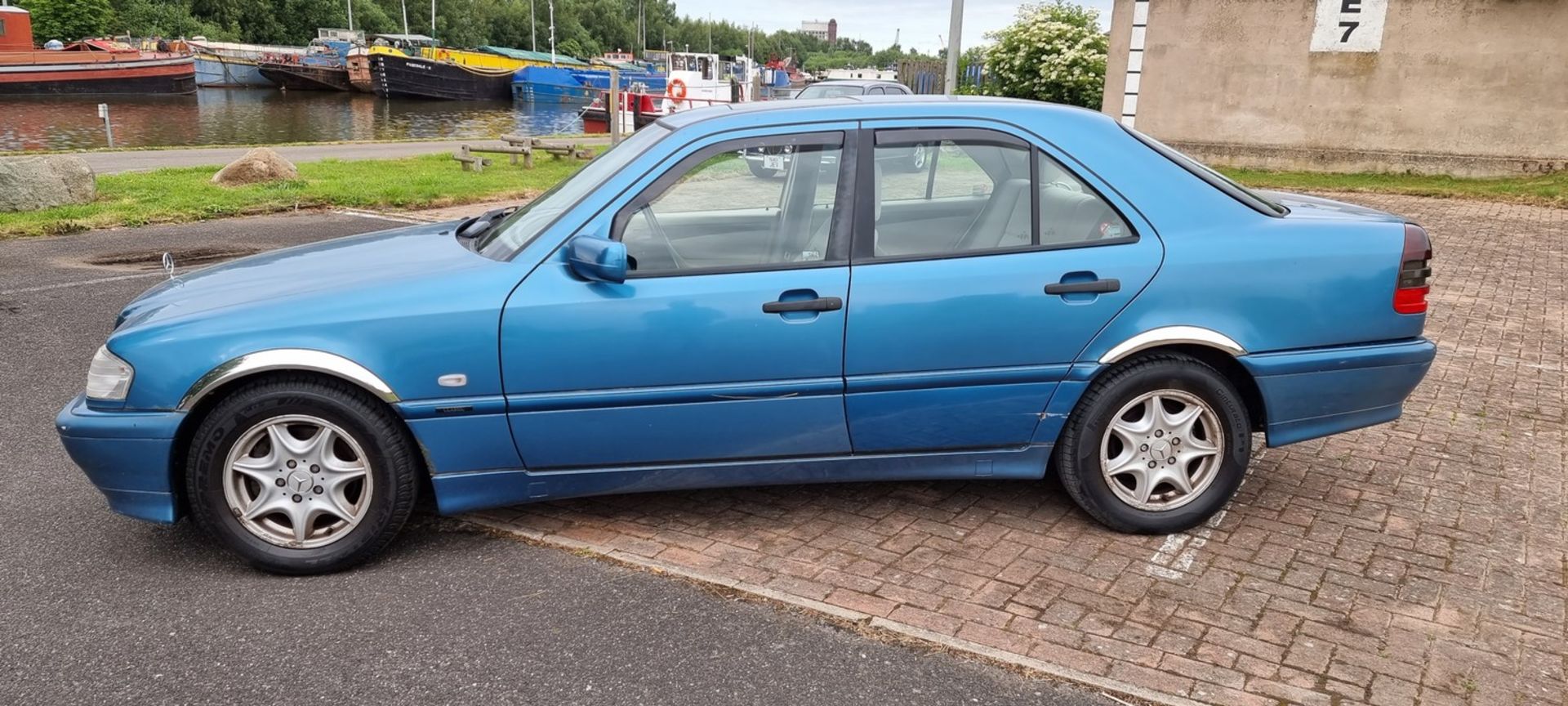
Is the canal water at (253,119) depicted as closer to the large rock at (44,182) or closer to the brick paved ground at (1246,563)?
the large rock at (44,182)

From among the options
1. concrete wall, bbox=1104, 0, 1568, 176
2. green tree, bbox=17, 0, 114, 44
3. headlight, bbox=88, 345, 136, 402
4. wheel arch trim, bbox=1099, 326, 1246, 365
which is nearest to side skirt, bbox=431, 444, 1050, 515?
wheel arch trim, bbox=1099, 326, 1246, 365

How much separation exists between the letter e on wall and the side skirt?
16553 mm

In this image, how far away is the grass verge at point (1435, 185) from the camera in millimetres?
14978

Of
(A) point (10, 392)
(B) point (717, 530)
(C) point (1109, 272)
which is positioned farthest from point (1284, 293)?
(A) point (10, 392)

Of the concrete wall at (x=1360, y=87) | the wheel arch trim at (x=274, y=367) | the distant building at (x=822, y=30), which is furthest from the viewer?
the distant building at (x=822, y=30)

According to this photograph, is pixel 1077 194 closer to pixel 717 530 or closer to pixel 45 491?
pixel 717 530

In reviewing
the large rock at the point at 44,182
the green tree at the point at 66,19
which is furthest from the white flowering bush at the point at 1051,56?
the green tree at the point at 66,19

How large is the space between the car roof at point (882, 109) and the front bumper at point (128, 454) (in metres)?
A: 2.09

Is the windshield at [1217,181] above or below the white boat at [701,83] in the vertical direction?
below

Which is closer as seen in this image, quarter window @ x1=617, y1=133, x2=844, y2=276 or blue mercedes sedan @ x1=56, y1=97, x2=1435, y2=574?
blue mercedes sedan @ x1=56, y1=97, x2=1435, y2=574

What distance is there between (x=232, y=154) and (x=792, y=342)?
19.9 m

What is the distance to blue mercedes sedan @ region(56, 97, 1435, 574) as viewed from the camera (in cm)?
357

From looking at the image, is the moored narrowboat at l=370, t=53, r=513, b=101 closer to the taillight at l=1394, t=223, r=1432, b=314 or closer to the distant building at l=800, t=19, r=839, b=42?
the taillight at l=1394, t=223, r=1432, b=314

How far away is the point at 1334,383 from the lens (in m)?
3.94
